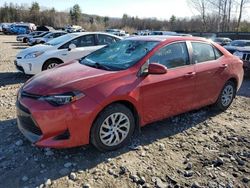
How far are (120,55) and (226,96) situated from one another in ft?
8.48

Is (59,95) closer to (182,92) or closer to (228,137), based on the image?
(182,92)

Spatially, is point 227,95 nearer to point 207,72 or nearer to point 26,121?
point 207,72

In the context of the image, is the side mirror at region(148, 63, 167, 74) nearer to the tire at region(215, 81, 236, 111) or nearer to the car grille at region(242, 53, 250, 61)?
the tire at region(215, 81, 236, 111)

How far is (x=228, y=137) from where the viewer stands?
514cm

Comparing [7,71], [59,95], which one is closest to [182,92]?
[59,95]

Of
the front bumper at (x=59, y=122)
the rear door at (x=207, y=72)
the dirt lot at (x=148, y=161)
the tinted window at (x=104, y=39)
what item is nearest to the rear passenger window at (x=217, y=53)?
the rear door at (x=207, y=72)

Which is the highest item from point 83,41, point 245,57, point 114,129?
point 83,41

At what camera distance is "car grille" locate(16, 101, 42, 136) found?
13.1 ft

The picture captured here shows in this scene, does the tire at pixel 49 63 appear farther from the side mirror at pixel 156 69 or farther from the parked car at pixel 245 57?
the parked car at pixel 245 57

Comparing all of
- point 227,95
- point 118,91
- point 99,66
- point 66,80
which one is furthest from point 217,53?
point 66,80

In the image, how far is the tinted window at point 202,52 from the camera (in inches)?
216

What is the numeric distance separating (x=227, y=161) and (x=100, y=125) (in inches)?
73.8

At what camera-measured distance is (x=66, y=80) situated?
4258 millimetres

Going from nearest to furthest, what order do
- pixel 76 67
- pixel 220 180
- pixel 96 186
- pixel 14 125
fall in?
1. pixel 96 186
2. pixel 220 180
3. pixel 76 67
4. pixel 14 125
